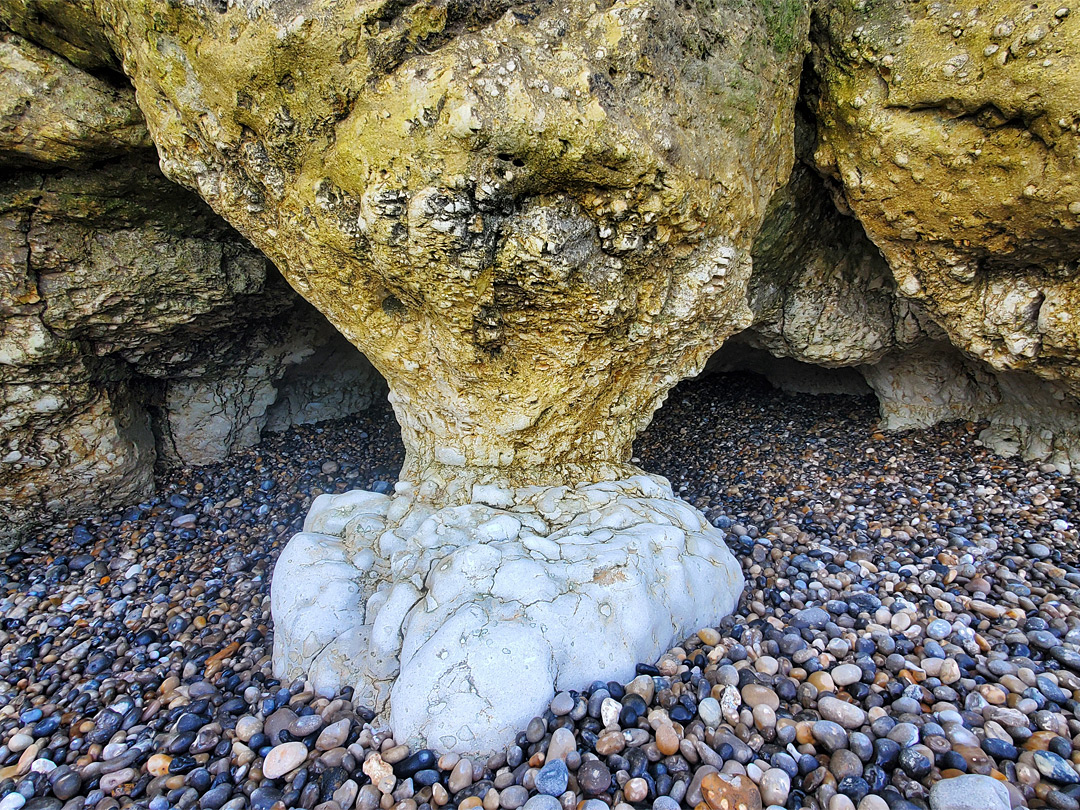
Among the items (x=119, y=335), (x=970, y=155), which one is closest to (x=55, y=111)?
(x=119, y=335)

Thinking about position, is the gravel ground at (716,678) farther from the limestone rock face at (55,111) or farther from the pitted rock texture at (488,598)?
the limestone rock face at (55,111)

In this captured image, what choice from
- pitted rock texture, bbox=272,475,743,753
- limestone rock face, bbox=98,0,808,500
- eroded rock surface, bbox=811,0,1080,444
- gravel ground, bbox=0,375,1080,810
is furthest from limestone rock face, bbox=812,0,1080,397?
pitted rock texture, bbox=272,475,743,753

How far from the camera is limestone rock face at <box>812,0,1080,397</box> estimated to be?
2.46m

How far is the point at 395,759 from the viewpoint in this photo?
2.21m

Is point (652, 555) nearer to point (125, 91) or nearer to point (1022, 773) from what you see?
point (1022, 773)

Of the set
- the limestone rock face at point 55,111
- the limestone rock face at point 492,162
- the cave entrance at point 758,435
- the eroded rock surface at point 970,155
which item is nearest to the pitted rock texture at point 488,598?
the limestone rock face at point 492,162

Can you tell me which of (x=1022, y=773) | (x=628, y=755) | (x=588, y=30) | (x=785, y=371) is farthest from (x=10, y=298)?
(x=785, y=371)

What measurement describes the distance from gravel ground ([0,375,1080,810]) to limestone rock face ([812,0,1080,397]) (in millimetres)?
1257

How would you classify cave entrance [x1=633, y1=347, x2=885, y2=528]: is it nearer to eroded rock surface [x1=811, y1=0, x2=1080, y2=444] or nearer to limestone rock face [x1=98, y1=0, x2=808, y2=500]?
eroded rock surface [x1=811, y1=0, x2=1080, y2=444]

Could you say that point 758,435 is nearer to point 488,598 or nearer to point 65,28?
point 488,598

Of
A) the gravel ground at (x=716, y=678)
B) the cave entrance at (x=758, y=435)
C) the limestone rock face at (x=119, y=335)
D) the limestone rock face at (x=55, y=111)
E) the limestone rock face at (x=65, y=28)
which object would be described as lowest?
the gravel ground at (x=716, y=678)

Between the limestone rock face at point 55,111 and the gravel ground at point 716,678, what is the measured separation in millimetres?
2775

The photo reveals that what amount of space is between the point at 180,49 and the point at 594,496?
3.09m

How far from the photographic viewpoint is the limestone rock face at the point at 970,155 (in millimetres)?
2455
